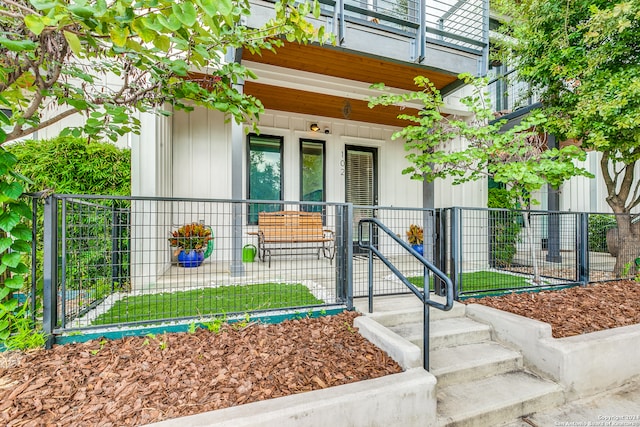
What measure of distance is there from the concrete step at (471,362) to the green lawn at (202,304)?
3.86ft


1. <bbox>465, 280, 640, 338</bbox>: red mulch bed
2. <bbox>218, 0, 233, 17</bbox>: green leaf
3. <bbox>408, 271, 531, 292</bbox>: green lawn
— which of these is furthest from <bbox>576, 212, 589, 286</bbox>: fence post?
<bbox>218, 0, 233, 17</bbox>: green leaf

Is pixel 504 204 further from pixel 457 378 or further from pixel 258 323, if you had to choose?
pixel 258 323

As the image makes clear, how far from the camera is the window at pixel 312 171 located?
6367 mm

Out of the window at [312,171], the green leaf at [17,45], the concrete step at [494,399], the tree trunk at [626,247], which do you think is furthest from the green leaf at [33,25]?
the tree trunk at [626,247]

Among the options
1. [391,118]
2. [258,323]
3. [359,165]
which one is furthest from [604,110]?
[258,323]

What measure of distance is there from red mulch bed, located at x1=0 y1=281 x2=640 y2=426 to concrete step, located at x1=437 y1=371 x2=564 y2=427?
40 cm

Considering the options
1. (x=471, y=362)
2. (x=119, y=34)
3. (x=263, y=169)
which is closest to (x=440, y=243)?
(x=471, y=362)

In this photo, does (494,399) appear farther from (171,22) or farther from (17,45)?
(17,45)

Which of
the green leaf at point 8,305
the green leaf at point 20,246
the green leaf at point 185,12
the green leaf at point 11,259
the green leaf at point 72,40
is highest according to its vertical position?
the green leaf at point 185,12

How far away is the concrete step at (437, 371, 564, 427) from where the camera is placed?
1.89 meters

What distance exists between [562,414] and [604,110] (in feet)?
11.7

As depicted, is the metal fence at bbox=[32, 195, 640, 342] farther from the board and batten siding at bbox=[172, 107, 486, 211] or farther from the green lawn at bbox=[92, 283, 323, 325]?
the board and batten siding at bbox=[172, 107, 486, 211]

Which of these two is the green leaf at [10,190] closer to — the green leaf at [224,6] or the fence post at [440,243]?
the green leaf at [224,6]

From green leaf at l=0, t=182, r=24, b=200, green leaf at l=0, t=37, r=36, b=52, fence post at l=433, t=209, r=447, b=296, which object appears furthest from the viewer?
fence post at l=433, t=209, r=447, b=296
